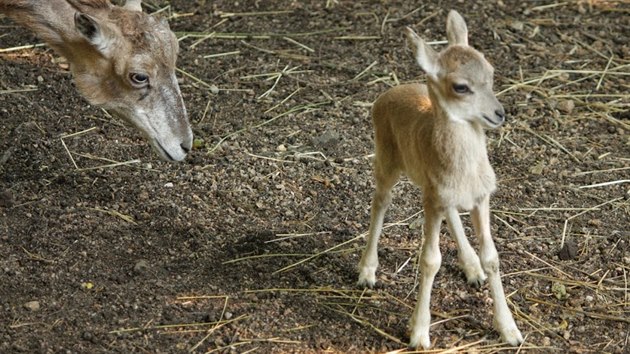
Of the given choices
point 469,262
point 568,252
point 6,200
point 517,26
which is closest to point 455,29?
point 469,262

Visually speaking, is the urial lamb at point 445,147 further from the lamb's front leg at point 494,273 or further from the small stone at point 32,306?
the small stone at point 32,306

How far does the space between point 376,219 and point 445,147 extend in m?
1.08

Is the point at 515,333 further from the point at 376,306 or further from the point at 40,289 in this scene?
the point at 40,289

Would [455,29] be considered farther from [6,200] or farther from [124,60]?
[6,200]

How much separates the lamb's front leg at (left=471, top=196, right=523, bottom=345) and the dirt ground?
4.6 inches

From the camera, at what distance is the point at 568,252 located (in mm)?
Answer: 7164

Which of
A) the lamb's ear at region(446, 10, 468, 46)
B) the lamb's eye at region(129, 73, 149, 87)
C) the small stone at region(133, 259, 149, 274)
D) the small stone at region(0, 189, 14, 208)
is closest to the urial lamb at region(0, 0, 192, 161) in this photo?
the lamb's eye at region(129, 73, 149, 87)

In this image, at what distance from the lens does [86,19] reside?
6.99 m

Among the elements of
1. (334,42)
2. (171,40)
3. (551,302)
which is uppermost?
(171,40)

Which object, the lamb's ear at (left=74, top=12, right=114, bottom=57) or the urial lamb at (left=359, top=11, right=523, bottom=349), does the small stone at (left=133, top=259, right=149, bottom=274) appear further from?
the urial lamb at (left=359, top=11, right=523, bottom=349)

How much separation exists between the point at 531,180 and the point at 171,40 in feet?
9.27

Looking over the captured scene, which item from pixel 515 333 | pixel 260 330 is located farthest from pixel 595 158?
pixel 260 330

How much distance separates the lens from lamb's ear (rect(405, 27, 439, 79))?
5.57 metres

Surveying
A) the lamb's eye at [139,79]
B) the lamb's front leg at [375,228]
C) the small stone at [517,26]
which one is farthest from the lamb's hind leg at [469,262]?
the small stone at [517,26]
